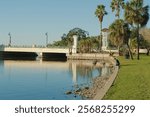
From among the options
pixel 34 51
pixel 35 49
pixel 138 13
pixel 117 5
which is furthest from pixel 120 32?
pixel 34 51

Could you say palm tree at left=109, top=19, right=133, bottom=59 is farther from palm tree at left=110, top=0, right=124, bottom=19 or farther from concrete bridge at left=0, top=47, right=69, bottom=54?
concrete bridge at left=0, top=47, right=69, bottom=54

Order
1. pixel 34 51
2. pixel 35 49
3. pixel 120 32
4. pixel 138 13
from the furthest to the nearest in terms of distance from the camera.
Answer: pixel 34 51
pixel 35 49
pixel 120 32
pixel 138 13

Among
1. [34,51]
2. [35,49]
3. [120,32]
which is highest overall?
Result: [120,32]

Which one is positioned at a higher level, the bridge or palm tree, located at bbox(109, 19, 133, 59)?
palm tree, located at bbox(109, 19, 133, 59)

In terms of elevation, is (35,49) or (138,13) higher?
(138,13)

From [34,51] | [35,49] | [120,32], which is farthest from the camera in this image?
[34,51]

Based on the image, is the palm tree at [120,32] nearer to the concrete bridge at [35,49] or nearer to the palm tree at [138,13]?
the palm tree at [138,13]

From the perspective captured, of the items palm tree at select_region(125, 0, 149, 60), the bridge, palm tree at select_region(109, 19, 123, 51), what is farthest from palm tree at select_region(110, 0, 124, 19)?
the bridge

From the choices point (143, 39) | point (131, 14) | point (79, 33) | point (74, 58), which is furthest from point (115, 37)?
point (79, 33)

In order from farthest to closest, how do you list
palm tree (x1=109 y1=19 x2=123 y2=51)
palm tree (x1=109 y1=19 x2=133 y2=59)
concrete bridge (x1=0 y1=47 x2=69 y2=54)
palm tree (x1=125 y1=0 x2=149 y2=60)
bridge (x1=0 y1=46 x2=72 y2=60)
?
bridge (x1=0 y1=46 x2=72 y2=60) < concrete bridge (x1=0 y1=47 x2=69 y2=54) < palm tree (x1=109 y1=19 x2=123 y2=51) < palm tree (x1=109 y1=19 x2=133 y2=59) < palm tree (x1=125 y1=0 x2=149 y2=60)

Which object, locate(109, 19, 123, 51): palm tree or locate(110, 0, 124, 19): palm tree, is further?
locate(110, 0, 124, 19): palm tree

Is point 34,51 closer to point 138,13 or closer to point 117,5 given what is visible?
point 117,5

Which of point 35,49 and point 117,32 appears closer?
point 117,32

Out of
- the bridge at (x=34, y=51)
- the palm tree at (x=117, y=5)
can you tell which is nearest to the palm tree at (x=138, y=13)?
the palm tree at (x=117, y=5)
